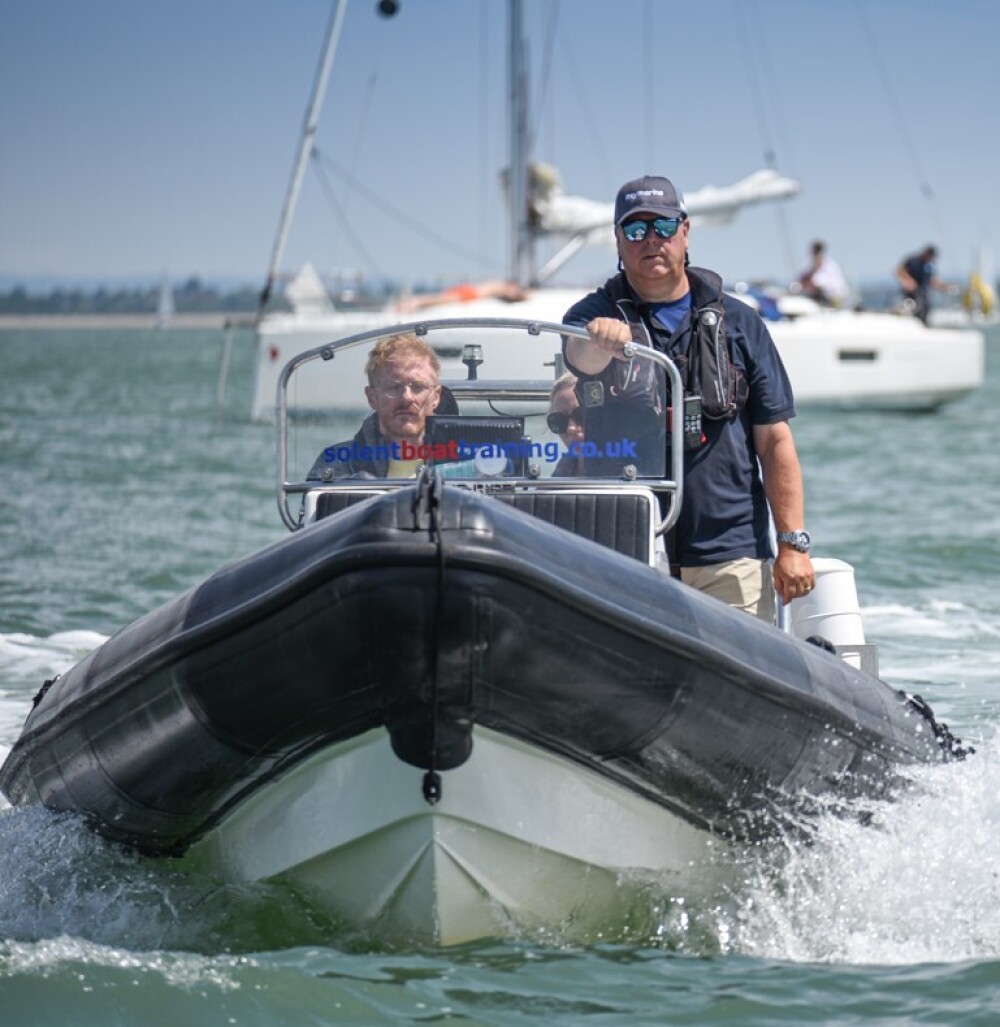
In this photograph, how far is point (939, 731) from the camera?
4961mm

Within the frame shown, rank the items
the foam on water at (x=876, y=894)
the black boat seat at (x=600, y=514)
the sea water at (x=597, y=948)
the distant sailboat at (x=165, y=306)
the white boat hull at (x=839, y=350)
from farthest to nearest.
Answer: the distant sailboat at (x=165, y=306) → the white boat hull at (x=839, y=350) → the black boat seat at (x=600, y=514) → the foam on water at (x=876, y=894) → the sea water at (x=597, y=948)

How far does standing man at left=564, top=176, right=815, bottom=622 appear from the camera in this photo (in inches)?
192

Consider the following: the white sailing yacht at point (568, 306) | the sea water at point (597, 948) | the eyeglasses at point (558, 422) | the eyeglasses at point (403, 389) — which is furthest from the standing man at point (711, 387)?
the white sailing yacht at point (568, 306)

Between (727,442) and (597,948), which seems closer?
(597,948)

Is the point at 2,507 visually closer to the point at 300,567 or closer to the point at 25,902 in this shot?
the point at 25,902

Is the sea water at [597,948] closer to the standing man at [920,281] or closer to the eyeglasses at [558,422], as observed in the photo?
the eyeglasses at [558,422]

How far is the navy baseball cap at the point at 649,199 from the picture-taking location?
15.9ft

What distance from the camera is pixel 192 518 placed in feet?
46.2

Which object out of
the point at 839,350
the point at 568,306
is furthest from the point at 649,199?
the point at 839,350

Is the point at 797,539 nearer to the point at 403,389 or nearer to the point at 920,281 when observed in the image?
the point at 403,389

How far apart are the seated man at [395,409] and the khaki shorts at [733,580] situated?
0.85m

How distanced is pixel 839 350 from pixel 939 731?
69.3 feet

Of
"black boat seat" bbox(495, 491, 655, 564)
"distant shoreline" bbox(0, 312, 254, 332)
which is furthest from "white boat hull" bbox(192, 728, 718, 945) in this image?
"distant shoreline" bbox(0, 312, 254, 332)

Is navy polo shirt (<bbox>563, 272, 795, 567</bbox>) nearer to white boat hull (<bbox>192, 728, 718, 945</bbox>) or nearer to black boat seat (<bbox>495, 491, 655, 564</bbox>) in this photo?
black boat seat (<bbox>495, 491, 655, 564</bbox>)
